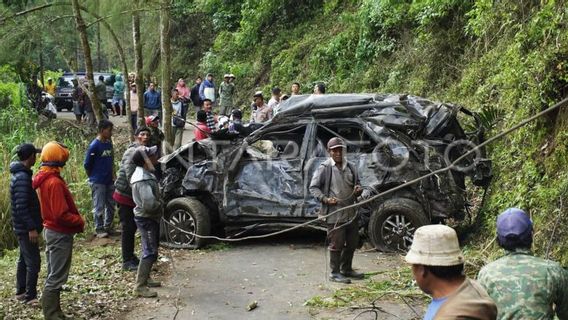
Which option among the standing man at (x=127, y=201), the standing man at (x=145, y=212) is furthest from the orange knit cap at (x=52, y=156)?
the standing man at (x=127, y=201)

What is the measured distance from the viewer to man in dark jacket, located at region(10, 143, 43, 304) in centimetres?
685

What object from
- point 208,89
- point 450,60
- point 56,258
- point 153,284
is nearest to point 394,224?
point 153,284

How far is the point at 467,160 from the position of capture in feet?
28.5

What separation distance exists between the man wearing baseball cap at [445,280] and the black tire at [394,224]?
18.2 ft

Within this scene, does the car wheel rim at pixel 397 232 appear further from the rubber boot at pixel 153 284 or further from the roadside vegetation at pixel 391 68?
the rubber boot at pixel 153 284

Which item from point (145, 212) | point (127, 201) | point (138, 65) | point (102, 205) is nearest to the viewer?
point (145, 212)

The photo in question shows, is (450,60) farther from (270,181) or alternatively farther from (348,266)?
(348,266)

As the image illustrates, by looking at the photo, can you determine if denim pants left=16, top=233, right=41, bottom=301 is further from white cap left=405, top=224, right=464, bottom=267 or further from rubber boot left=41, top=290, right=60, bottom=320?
white cap left=405, top=224, right=464, bottom=267

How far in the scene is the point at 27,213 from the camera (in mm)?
6867

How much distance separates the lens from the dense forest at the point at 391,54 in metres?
7.62

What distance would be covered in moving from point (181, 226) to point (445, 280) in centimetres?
693

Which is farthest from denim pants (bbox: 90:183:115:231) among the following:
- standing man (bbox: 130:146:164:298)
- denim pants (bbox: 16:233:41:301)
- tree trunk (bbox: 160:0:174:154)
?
denim pants (bbox: 16:233:41:301)

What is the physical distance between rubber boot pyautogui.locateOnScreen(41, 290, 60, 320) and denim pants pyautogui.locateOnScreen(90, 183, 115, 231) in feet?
11.4

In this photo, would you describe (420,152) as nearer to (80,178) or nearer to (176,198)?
(176,198)
